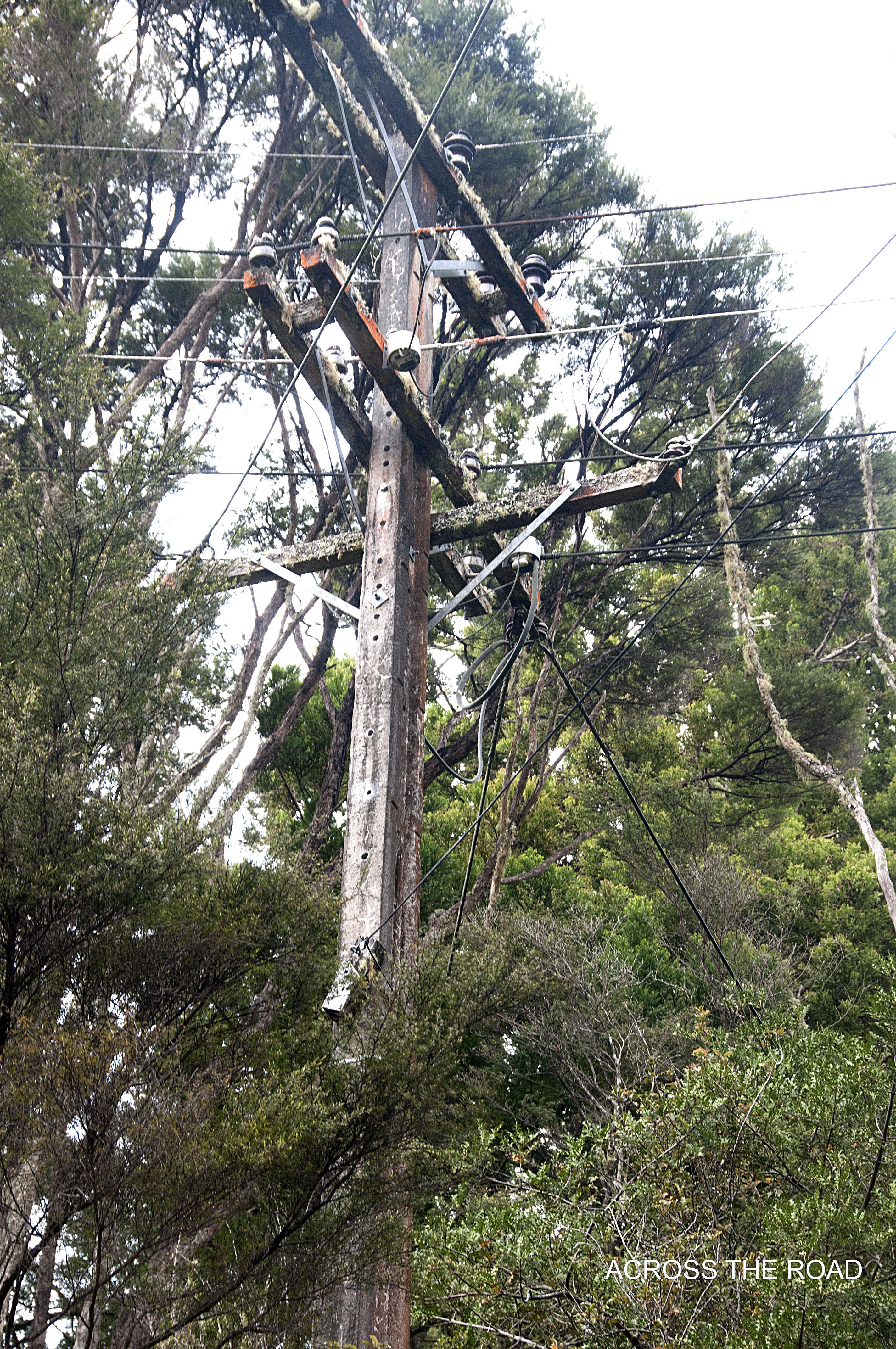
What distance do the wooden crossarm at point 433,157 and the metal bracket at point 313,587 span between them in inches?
86.6

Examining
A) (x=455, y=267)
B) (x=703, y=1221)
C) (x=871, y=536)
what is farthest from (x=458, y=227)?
(x=871, y=536)

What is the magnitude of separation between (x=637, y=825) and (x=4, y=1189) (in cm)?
1092

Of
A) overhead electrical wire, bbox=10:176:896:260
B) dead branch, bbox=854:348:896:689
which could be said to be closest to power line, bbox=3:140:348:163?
overhead electrical wire, bbox=10:176:896:260

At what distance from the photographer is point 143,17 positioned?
10.8 metres

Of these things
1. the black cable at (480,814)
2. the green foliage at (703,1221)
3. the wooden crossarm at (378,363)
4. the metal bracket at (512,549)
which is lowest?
the green foliage at (703,1221)

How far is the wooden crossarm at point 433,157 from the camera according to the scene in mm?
6230

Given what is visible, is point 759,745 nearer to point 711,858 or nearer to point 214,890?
point 711,858

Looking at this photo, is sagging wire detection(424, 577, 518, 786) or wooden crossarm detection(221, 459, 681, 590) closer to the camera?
wooden crossarm detection(221, 459, 681, 590)

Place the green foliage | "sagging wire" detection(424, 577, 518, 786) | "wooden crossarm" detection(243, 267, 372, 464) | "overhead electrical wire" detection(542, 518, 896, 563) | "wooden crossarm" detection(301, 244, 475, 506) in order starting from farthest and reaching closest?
"overhead electrical wire" detection(542, 518, 896, 563) < "sagging wire" detection(424, 577, 518, 786) < "wooden crossarm" detection(243, 267, 372, 464) < "wooden crossarm" detection(301, 244, 475, 506) < the green foliage

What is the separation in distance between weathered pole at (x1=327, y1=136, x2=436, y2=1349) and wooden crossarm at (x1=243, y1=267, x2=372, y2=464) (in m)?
0.11

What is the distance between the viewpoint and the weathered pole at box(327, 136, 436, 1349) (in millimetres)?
3863

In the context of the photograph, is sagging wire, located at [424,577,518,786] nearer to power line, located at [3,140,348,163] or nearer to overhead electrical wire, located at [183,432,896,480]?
overhead electrical wire, located at [183,432,896,480]

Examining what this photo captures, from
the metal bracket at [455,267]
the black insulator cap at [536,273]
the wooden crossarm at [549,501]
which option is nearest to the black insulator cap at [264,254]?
the metal bracket at [455,267]

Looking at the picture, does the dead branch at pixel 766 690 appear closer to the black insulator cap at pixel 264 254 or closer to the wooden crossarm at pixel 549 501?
the wooden crossarm at pixel 549 501
